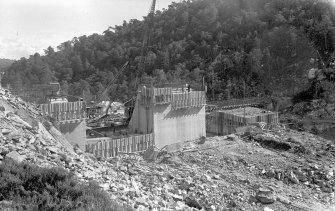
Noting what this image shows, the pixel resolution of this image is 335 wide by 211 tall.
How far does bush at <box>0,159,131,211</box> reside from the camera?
750 cm

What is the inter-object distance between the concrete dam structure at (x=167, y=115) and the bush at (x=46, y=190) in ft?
48.8

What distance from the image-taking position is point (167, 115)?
24094 mm

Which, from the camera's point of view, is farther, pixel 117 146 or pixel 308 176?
pixel 117 146

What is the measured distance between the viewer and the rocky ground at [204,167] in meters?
10.2

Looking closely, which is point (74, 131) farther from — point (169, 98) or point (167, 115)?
point (169, 98)

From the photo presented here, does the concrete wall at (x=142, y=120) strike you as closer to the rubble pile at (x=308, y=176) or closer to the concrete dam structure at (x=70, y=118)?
the concrete dam structure at (x=70, y=118)

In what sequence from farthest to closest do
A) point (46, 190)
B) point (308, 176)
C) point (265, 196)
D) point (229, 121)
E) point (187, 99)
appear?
point (229, 121) < point (187, 99) < point (308, 176) < point (265, 196) < point (46, 190)

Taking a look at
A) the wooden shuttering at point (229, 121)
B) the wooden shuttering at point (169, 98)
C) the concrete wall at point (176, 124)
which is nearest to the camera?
the wooden shuttering at point (169, 98)

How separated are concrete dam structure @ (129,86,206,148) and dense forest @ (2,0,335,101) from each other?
1851 cm

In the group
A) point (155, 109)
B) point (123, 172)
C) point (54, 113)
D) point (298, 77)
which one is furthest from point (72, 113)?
point (298, 77)

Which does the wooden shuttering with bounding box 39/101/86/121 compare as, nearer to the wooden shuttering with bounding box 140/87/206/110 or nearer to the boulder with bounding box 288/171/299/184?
the wooden shuttering with bounding box 140/87/206/110

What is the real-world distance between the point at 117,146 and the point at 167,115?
4.93 meters

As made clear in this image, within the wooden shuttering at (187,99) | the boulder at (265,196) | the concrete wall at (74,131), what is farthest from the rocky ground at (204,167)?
the wooden shuttering at (187,99)

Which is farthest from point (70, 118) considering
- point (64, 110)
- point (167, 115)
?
point (167, 115)
